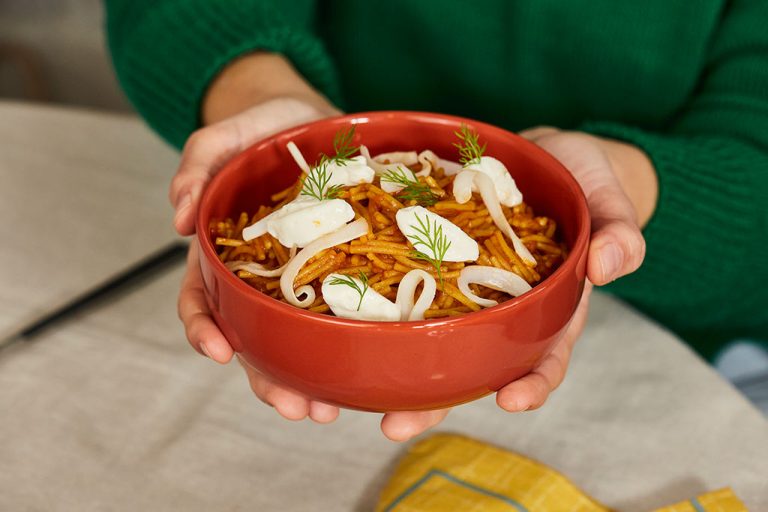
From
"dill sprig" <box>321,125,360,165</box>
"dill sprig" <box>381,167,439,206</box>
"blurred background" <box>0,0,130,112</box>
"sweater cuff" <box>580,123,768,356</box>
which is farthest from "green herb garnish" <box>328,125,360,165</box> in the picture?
"blurred background" <box>0,0,130,112</box>

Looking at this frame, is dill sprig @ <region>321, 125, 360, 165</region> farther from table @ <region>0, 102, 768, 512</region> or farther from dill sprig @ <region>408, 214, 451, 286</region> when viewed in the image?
table @ <region>0, 102, 768, 512</region>

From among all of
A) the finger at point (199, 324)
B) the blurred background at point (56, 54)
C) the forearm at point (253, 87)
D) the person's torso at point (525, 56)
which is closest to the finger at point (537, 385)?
the finger at point (199, 324)

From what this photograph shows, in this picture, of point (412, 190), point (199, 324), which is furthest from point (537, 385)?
point (199, 324)

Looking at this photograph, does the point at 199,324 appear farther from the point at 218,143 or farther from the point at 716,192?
the point at 716,192

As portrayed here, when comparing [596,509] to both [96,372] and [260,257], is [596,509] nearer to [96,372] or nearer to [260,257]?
[260,257]

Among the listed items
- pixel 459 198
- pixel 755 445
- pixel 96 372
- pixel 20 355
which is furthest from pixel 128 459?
pixel 755 445

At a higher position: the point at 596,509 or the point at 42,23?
the point at 596,509

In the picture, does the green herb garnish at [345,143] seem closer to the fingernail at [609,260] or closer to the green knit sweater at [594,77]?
the fingernail at [609,260]
